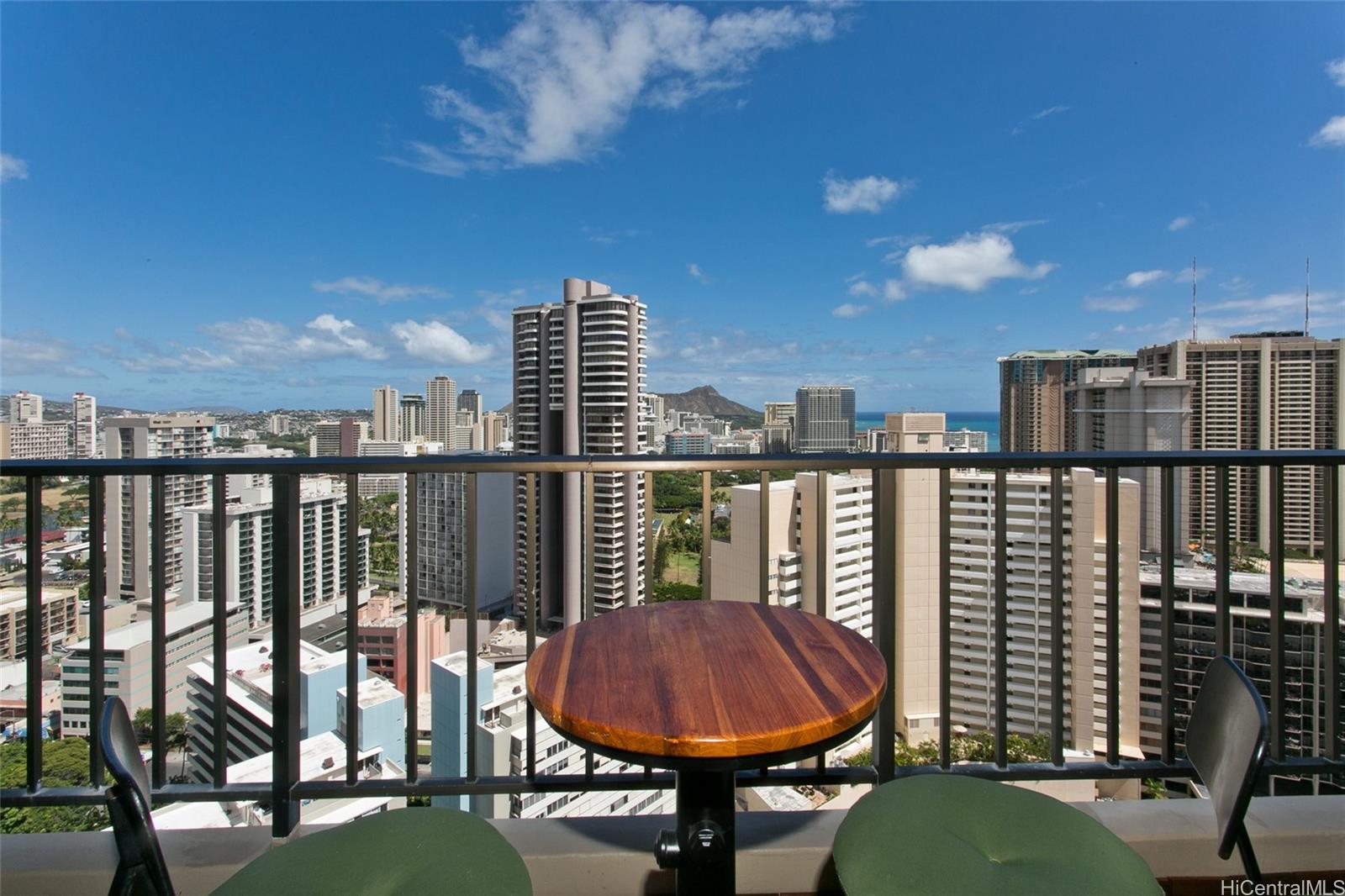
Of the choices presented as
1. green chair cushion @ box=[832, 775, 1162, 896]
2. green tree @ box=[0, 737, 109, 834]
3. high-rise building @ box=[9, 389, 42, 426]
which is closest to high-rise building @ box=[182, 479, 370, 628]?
green tree @ box=[0, 737, 109, 834]

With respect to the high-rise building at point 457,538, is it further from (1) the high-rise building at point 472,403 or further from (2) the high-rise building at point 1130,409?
(1) the high-rise building at point 472,403

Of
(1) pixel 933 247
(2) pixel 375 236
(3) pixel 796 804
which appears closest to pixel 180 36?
(2) pixel 375 236

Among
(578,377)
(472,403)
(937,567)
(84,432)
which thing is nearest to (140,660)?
(937,567)

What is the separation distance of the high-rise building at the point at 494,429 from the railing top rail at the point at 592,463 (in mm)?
11496

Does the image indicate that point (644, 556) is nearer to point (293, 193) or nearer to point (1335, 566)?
point (1335, 566)

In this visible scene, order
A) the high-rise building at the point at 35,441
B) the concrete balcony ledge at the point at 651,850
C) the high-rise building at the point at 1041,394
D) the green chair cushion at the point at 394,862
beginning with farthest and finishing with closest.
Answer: the high-rise building at the point at 1041,394, the high-rise building at the point at 35,441, the concrete balcony ledge at the point at 651,850, the green chair cushion at the point at 394,862

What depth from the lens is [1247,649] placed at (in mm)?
2307

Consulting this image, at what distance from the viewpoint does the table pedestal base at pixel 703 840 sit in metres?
0.90

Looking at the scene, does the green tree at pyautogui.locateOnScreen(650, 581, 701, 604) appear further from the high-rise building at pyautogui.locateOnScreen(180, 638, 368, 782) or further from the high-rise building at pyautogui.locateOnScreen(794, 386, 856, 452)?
the high-rise building at pyautogui.locateOnScreen(794, 386, 856, 452)

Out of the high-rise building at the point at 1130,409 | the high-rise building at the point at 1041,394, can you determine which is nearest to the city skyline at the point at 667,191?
the high-rise building at the point at 1041,394

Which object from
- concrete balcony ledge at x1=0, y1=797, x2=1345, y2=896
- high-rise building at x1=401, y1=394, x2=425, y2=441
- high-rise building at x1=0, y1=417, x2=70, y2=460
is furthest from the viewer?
high-rise building at x1=401, y1=394, x2=425, y2=441

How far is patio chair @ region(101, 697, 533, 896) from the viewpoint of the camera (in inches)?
28.9

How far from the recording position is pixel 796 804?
6.00 ft

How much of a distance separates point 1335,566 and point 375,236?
35.6 metres
